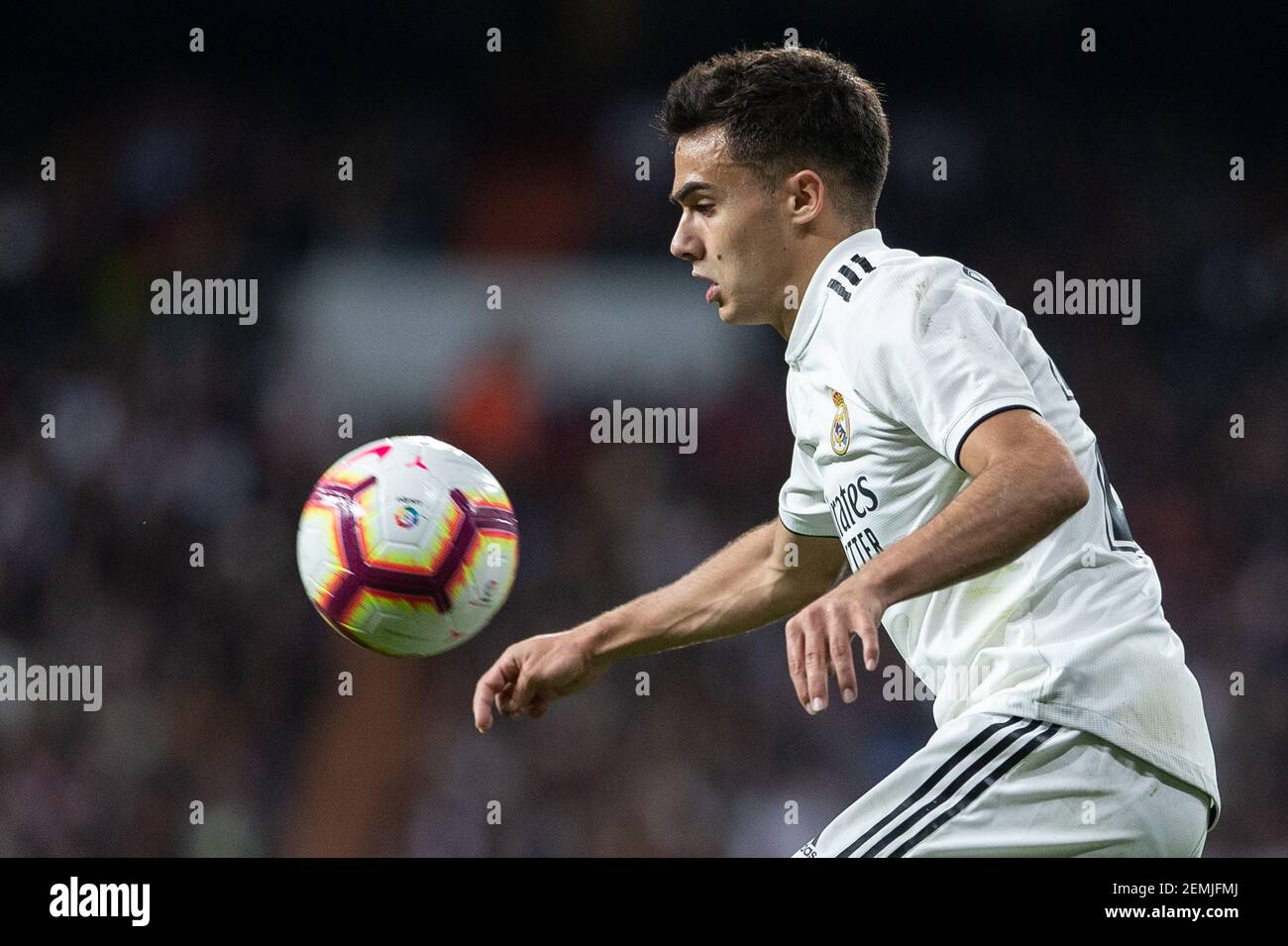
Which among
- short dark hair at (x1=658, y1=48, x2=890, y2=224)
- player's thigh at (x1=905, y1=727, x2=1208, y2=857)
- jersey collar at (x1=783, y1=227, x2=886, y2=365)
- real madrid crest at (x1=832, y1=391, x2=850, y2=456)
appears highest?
short dark hair at (x1=658, y1=48, x2=890, y2=224)

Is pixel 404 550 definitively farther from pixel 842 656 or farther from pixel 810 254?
pixel 842 656

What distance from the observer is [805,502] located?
335 cm

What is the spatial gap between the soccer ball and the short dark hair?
1011 mm

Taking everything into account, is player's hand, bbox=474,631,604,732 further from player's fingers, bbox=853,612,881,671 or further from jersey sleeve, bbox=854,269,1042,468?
player's fingers, bbox=853,612,881,671

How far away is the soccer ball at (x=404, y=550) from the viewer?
3.25m

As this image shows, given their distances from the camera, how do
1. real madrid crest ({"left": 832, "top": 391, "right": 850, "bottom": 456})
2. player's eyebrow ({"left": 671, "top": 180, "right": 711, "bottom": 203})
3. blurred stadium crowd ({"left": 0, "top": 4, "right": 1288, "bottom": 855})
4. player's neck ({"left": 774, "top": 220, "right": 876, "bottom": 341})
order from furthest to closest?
blurred stadium crowd ({"left": 0, "top": 4, "right": 1288, "bottom": 855}) < player's eyebrow ({"left": 671, "top": 180, "right": 711, "bottom": 203}) < player's neck ({"left": 774, "top": 220, "right": 876, "bottom": 341}) < real madrid crest ({"left": 832, "top": 391, "right": 850, "bottom": 456})

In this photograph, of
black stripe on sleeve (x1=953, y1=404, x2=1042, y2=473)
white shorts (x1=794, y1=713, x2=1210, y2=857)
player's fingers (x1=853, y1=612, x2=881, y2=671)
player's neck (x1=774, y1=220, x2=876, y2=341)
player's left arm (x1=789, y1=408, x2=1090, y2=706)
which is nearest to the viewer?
player's fingers (x1=853, y1=612, x2=881, y2=671)

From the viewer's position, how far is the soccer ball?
3250 mm

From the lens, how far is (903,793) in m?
2.62

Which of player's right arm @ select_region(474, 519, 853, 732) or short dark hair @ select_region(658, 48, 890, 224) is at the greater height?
short dark hair @ select_region(658, 48, 890, 224)

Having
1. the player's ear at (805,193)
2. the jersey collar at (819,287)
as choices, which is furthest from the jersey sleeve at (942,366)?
the player's ear at (805,193)

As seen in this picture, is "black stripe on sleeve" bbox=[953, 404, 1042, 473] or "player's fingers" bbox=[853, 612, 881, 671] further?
"black stripe on sleeve" bbox=[953, 404, 1042, 473]

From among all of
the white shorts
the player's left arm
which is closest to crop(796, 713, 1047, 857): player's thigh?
the white shorts

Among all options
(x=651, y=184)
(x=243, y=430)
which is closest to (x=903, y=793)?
(x=243, y=430)
